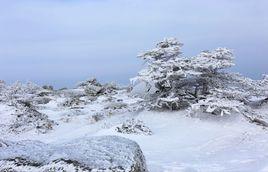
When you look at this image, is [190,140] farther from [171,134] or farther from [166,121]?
[166,121]

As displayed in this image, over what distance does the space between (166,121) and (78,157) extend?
671 cm

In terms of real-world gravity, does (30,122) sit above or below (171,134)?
below

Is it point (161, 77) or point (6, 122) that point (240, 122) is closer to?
point (161, 77)

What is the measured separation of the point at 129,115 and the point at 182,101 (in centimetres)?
163

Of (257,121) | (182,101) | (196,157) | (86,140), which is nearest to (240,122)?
(257,121)

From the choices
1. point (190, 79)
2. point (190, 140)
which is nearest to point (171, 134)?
point (190, 140)

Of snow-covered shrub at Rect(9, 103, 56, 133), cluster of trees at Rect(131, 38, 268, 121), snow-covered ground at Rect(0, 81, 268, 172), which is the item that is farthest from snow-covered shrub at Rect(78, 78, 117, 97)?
cluster of trees at Rect(131, 38, 268, 121)

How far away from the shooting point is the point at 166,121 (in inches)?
497

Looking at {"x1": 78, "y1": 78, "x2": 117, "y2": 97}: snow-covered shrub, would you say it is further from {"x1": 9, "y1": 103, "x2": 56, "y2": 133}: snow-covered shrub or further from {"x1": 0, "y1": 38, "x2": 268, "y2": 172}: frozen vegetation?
{"x1": 9, "y1": 103, "x2": 56, "y2": 133}: snow-covered shrub

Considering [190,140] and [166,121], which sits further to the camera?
[166,121]

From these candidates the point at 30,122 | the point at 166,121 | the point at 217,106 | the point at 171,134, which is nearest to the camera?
the point at 171,134

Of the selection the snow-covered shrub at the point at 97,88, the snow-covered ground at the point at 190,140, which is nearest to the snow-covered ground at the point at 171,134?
the snow-covered ground at the point at 190,140

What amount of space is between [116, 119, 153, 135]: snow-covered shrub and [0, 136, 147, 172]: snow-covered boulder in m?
4.40

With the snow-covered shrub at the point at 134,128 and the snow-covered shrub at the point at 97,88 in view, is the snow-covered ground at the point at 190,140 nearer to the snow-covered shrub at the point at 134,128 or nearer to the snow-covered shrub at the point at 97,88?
the snow-covered shrub at the point at 134,128
